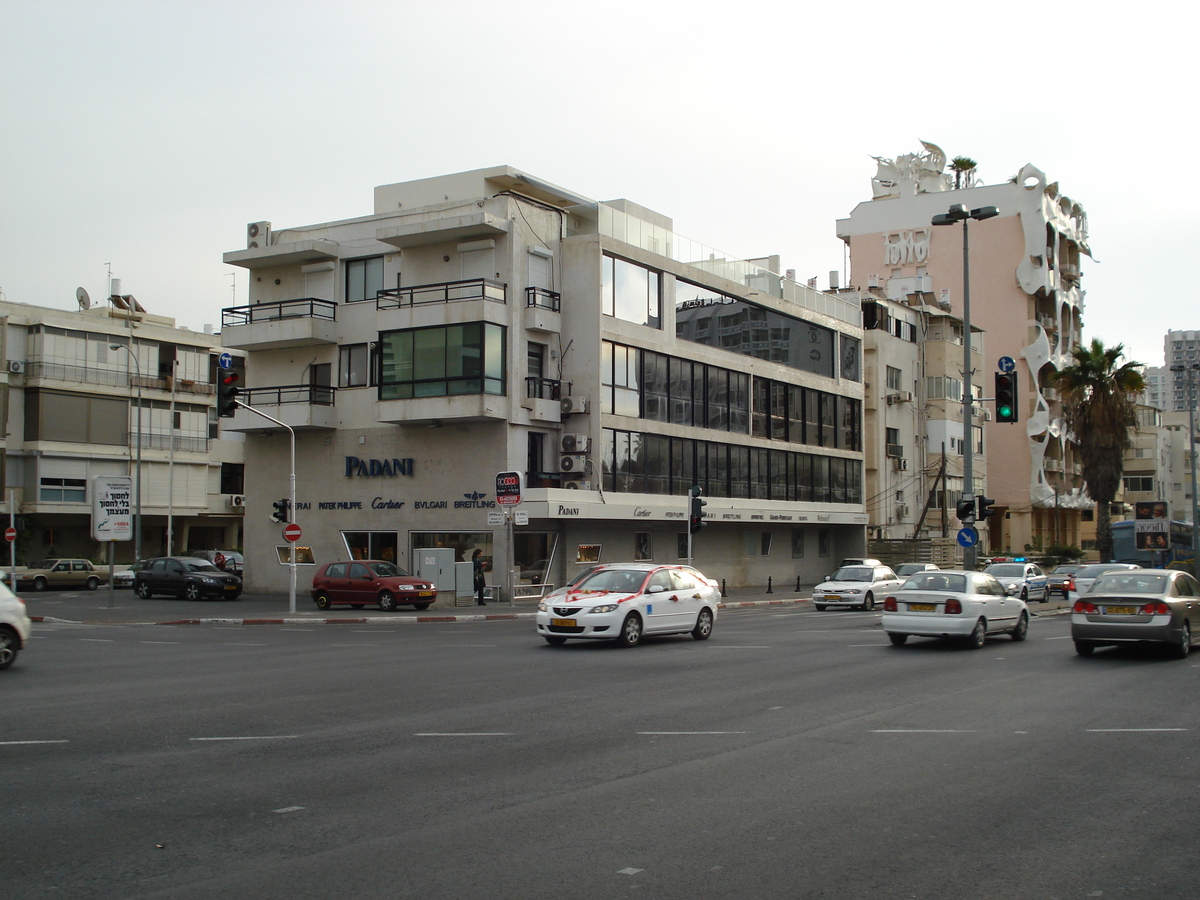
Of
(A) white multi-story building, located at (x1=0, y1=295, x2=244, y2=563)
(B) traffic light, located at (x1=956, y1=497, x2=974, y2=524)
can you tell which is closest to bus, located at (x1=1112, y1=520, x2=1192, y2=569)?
(B) traffic light, located at (x1=956, y1=497, x2=974, y2=524)

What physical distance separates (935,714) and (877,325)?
5307 cm

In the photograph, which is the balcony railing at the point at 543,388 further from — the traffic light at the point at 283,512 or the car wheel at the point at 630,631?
the car wheel at the point at 630,631

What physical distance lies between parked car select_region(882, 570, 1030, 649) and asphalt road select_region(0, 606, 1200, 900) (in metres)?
3.36

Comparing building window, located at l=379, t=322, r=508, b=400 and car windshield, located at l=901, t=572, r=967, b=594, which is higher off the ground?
building window, located at l=379, t=322, r=508, b=400

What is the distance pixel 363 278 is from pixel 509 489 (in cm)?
1387

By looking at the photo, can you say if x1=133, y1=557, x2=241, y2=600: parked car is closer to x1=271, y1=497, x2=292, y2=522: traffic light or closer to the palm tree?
x1=271, y1=497, x2=292, y2=522: traffic light

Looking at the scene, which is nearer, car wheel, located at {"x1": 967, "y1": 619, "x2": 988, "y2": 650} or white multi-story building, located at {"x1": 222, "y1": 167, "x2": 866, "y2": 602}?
car wheel, located at {"x1": 967, "y1": 619, "x2": 988, "y2": 650}

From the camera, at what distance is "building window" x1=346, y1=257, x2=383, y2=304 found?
41.4m

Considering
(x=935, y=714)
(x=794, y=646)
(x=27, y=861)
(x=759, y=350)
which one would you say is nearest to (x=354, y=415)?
(x=759, y=350)

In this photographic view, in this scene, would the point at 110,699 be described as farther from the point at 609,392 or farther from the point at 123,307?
the point at 123,307

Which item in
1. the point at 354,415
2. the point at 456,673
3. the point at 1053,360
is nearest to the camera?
the point at 456,673

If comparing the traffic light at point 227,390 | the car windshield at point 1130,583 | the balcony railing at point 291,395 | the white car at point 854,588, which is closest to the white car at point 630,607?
the car windshield at point 1130,583

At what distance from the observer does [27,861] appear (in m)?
6.38

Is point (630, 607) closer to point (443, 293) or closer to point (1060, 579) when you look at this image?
point (443, 293)
